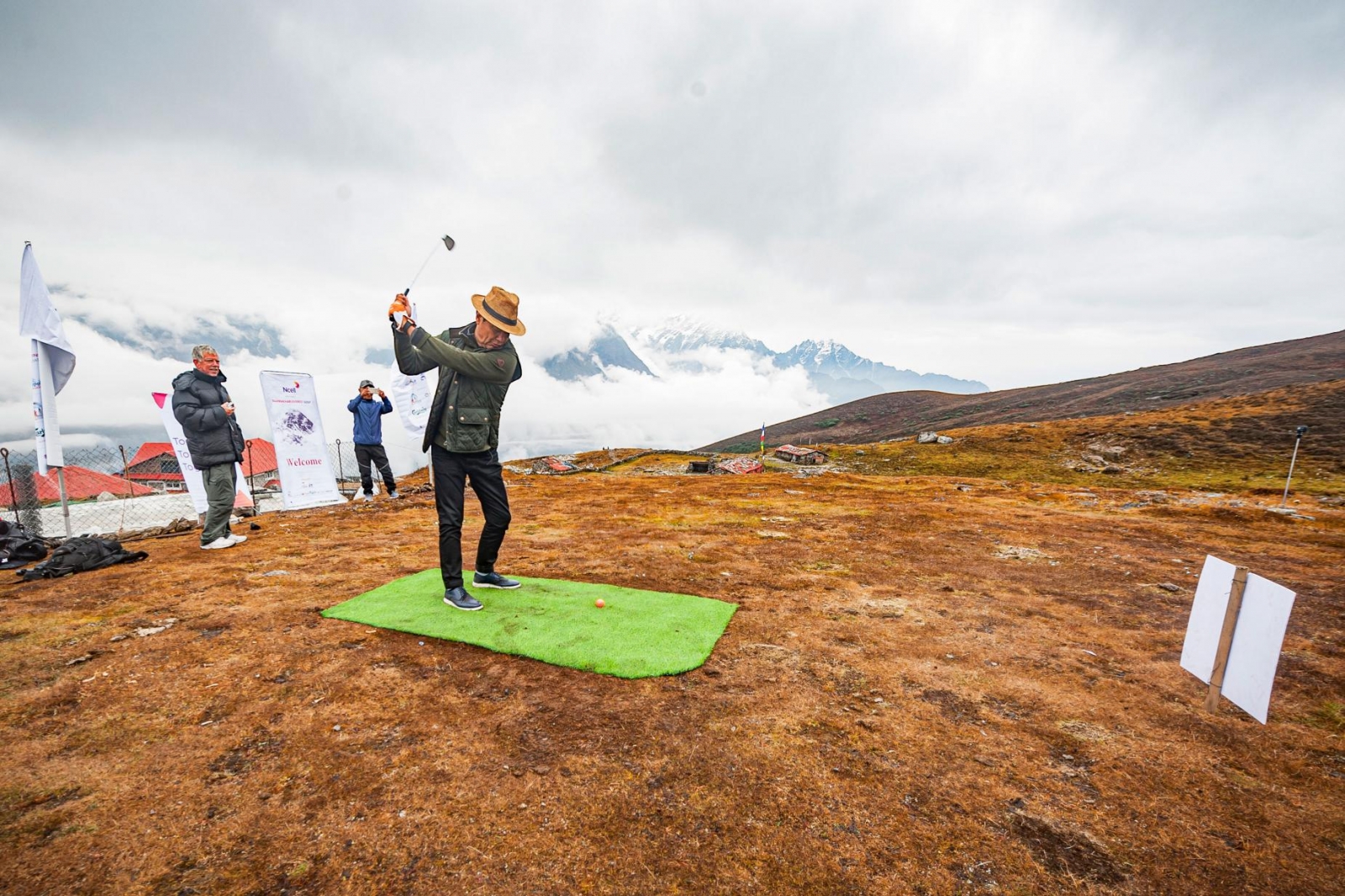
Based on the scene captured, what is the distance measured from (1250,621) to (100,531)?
54.5ft

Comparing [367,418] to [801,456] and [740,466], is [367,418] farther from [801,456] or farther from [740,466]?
[801,456]

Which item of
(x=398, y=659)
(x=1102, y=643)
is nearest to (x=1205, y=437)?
(x=1102, y=643)

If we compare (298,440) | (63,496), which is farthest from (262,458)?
(63,496)

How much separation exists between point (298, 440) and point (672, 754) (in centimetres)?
1307

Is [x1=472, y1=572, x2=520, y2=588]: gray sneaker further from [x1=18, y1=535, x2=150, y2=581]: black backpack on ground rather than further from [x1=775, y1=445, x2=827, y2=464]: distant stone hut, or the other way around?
[x1=775, y1=445, x2=827, y2=464]: distant stone hut

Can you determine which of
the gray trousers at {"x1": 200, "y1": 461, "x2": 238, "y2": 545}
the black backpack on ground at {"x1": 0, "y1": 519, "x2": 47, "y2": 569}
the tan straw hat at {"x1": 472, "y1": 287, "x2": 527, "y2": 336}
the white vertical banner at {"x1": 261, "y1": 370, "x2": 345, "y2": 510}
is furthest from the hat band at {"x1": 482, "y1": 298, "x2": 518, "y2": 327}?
the white vertical banner at {"x1": 261, "y1": 370, "x2": 345, "y2": 510}

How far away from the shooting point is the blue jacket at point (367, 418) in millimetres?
12227

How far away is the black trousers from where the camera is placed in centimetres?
516

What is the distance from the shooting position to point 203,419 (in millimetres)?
7461

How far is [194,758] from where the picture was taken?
2.88 m

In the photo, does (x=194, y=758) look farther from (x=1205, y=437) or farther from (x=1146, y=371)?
(x=1146, y=371)

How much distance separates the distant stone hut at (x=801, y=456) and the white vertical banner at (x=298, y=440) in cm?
2641

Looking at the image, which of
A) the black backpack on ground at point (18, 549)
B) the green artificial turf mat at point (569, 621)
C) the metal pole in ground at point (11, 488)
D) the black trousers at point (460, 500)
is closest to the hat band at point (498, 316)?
the black trousers at point (460, 500)

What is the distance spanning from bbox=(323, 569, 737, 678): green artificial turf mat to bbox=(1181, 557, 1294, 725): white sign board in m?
3.60
